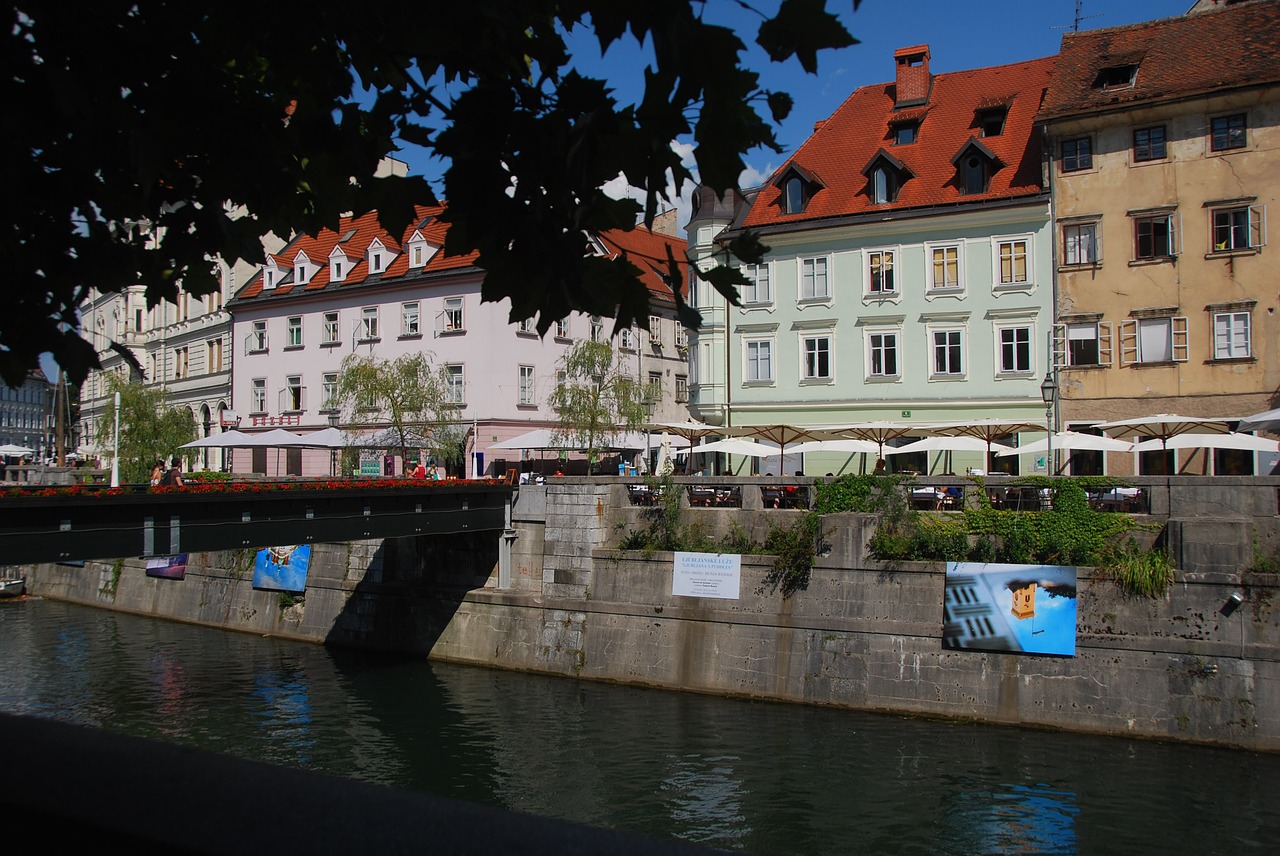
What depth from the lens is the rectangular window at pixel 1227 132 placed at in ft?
98.2

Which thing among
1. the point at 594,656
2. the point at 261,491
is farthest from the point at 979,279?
the point at 261,491

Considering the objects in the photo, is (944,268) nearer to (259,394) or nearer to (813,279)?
(813,279)

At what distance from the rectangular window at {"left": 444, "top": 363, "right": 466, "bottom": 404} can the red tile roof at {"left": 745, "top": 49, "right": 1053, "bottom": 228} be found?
14.1 meters

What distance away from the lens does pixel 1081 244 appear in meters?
32.0

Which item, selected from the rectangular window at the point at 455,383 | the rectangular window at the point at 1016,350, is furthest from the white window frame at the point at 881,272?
the rectangular window at the point at 455,383

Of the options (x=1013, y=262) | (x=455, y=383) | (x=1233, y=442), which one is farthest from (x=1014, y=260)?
(x=455, y=383)

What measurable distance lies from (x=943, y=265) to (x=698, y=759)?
67.4ft

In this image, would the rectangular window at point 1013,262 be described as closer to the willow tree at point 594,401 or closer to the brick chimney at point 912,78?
the brick chimney at point 912,78

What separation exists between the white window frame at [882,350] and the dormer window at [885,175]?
409cm

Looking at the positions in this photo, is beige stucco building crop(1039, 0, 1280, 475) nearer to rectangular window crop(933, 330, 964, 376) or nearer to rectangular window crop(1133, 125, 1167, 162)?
rectangular window crop(1133, 125, 1167, 162)

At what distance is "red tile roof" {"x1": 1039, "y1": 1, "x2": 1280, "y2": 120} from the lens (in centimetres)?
3027

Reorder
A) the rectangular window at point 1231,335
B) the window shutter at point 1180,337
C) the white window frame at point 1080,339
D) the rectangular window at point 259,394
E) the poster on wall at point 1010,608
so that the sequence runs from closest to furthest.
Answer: the poster on wall at point 1010,608
the rectangular window at point 1231,335
the window shutter at point 1180,337
the white window frame at point 1080,339
the rectangular window at point 259,394

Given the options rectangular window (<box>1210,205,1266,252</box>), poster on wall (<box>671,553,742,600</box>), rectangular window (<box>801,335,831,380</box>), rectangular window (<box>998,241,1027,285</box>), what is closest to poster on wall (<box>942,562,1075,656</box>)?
poster on wall (<box>671,553,742,600</box>)

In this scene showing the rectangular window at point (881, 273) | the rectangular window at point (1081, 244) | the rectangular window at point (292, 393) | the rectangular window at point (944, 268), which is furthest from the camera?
the rectangular window at point (292, 393)
